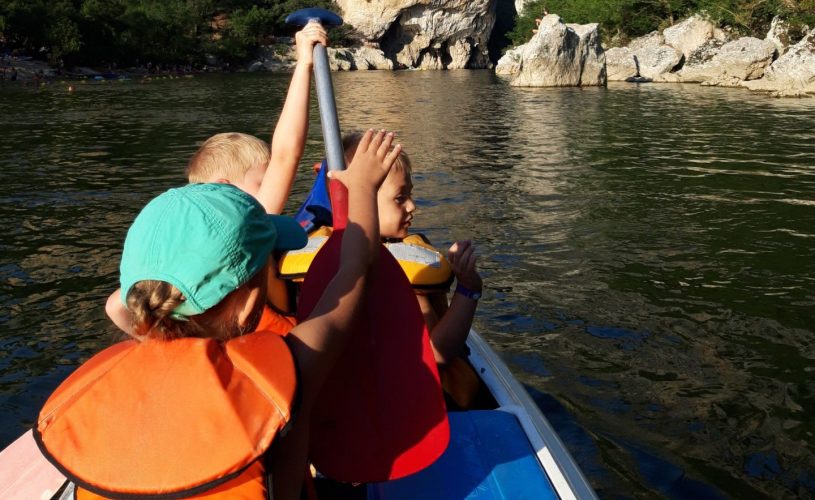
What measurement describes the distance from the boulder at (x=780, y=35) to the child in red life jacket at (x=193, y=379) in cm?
2564

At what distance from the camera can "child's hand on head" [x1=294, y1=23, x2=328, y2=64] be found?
2.16 metres

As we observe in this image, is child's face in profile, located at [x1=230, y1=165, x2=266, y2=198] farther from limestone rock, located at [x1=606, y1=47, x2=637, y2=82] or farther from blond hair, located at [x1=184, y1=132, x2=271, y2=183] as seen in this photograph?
limestone rock, located at [x1=606, y1=47, x2=637, y2=82]

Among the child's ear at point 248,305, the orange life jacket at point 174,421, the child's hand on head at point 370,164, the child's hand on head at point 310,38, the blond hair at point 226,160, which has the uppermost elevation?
the child's hand on head at point 310,38

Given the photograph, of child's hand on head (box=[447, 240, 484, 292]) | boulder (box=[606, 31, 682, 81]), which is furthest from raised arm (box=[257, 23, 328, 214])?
boulder (box=[606, 31, 682, 81])

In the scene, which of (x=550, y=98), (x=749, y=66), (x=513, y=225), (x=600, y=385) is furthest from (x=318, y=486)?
(x=749, y=66)

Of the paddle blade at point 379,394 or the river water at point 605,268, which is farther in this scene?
the river water at point 605,268

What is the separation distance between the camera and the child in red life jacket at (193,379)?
1.27m

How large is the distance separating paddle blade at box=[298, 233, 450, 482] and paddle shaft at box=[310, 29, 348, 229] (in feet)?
0.22

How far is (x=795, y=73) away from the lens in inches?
805

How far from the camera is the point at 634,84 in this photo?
1055 inches

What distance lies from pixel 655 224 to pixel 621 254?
3.79 feet

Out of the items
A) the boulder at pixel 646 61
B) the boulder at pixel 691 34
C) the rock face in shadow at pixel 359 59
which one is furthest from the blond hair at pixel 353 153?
the rock face in shadow at pixel 359 59

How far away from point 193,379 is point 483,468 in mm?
1069

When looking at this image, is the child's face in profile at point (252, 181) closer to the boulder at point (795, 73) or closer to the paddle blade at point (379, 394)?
the paddle blade at point (379, 394)
